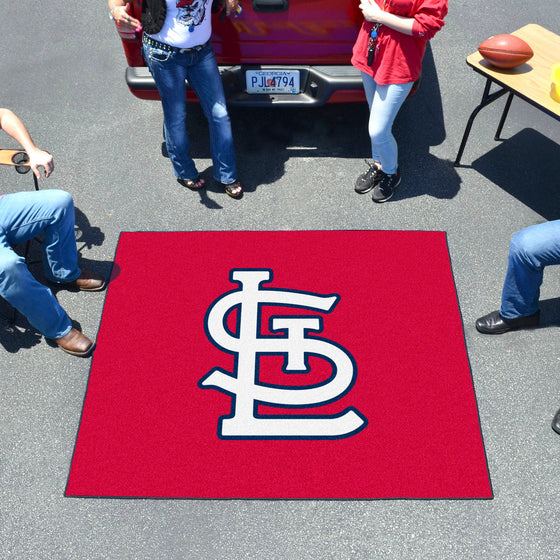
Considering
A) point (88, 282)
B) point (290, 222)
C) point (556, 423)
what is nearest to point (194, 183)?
point (290, 222)

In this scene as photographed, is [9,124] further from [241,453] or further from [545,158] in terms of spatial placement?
[545,158]

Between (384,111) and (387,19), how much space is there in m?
0.57

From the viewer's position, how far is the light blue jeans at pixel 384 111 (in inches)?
134

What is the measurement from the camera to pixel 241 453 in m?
2.90

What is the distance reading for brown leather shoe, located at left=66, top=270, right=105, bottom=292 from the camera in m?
3.53

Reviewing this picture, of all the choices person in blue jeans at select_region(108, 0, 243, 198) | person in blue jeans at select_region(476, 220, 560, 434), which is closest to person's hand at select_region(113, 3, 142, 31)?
person in blue jeans at select_region(108, 0, 243, 198)

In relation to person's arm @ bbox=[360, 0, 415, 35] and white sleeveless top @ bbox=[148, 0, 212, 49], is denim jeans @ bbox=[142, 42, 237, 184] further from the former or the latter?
person's arm @ bbox=[360, 0, 415, 35]

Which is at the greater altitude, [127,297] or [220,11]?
[220,11]

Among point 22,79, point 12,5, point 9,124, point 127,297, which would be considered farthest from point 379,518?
point 12,5

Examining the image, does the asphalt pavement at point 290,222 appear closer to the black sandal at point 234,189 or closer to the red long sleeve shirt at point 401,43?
the black sandal at point 234,189

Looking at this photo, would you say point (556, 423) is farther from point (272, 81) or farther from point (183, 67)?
point (183, 67)

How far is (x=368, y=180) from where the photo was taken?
401 cm

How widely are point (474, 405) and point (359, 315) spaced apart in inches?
31.2

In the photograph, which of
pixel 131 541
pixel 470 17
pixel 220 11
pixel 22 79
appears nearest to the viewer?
pixel 131 541
